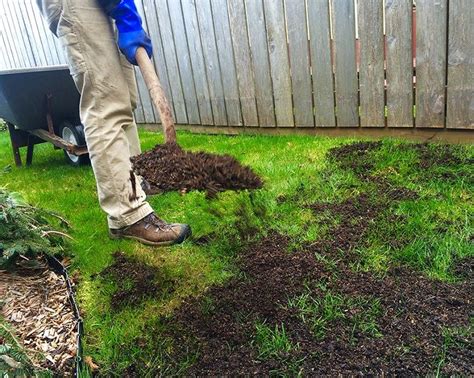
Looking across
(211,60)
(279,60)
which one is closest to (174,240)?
(279,60)

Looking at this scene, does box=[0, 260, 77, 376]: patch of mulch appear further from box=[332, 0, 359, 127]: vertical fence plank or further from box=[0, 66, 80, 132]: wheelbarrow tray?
box=[332, 0, 359, 127]: vertical fence plank

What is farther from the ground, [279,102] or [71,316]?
[279,102]

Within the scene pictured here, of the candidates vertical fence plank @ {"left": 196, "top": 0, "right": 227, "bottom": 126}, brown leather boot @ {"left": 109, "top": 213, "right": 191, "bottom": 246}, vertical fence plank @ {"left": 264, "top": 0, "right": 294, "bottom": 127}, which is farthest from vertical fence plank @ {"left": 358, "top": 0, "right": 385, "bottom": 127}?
brown leather boot @ {"left": 109, "top": 213, "right": 191, "bottom": 246}

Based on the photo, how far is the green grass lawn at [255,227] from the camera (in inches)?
73.7

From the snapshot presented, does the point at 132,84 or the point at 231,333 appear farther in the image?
the point at 132,84

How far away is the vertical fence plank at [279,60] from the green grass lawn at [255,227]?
595mm

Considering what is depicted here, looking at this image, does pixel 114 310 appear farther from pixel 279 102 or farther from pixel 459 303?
pixel 279 102

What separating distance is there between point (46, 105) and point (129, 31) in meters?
2.47

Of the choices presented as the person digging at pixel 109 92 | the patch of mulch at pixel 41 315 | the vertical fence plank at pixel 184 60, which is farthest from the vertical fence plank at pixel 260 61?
the patch of mulch at pixel 41 315

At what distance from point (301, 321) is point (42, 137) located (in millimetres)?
3676

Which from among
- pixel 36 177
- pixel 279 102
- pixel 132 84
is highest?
pixel 132 84

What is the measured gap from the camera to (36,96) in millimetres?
4270

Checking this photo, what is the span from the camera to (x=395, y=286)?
183 cm

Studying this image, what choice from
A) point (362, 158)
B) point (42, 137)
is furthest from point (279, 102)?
point (42, 137)
